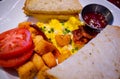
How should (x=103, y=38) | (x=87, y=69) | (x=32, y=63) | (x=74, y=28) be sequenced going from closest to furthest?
1. (x=87, y=69)
2. (x=32, y=63)
3. (x=103, y=38)
4. (x=74, y=28)

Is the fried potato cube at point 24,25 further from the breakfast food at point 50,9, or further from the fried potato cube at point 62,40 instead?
the fried potato cube at point 62,40

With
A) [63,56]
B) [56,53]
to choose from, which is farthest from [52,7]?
[63,56]

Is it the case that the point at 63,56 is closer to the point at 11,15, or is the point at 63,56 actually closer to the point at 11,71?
the point at 11,71

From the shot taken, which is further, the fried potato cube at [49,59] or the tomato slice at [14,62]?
the fried potato cube at [49,59]

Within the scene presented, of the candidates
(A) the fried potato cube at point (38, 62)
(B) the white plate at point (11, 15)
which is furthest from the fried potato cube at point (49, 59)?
(B) the white plate at point (11, 15)

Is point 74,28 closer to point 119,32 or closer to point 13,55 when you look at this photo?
point 119,32

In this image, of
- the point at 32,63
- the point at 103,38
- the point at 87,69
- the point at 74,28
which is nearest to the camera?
the point at 87,69

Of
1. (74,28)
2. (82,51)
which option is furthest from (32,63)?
(74,28)
